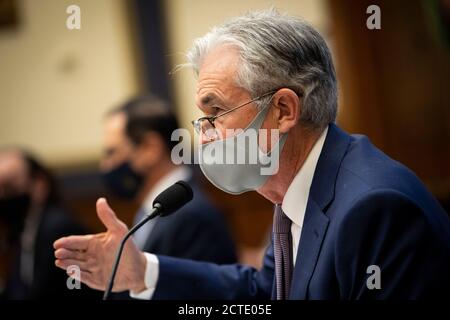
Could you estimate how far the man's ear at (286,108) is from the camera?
156 cm

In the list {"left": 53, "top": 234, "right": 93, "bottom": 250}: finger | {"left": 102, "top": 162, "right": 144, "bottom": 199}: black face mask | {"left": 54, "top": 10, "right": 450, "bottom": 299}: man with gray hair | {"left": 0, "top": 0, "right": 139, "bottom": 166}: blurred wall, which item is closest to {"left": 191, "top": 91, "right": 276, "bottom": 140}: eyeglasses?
{"left": 54, "top": 10, "right": 450, "bottom": 299}: man with gray hair

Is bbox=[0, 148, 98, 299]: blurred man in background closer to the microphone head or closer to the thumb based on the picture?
the thumb

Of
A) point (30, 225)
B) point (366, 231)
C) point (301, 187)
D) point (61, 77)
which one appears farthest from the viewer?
point (61, 77)

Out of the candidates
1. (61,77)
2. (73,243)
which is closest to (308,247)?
(73,243)

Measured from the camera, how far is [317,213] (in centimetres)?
150

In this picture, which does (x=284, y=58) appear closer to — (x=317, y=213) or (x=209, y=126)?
(x=209, y=126)

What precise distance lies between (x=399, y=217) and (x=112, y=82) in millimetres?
3807

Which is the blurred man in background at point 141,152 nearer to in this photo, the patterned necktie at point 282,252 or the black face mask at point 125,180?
the black face mask at point 125,180

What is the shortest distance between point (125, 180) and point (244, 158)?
1407mm

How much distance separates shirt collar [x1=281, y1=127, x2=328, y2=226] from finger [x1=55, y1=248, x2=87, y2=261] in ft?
1.62
